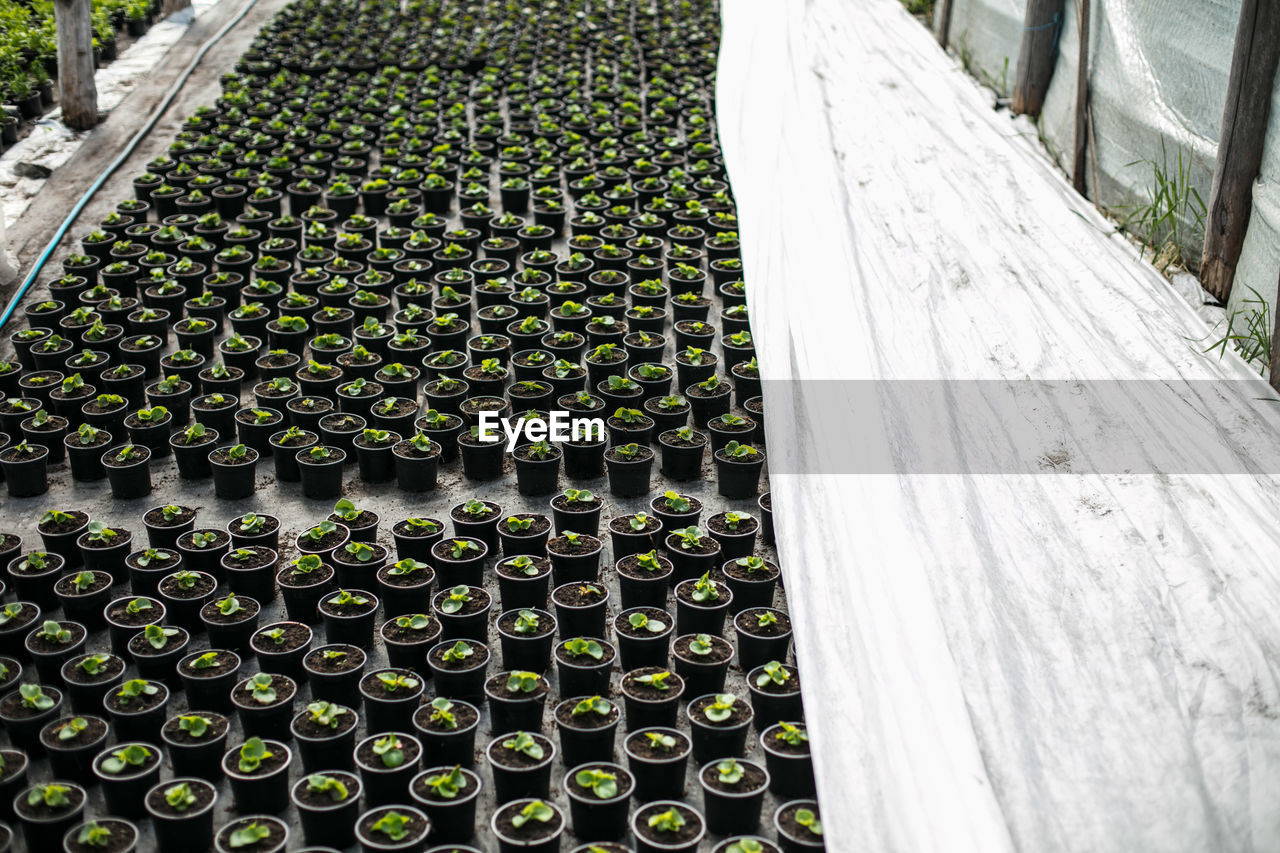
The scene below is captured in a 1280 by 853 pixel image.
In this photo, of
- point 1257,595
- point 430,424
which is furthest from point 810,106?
point 1257,595

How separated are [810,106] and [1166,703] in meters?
4.26

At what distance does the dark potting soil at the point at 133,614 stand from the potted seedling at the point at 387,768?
0.92 metres

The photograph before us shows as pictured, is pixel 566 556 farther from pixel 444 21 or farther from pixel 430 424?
pixel 444 21

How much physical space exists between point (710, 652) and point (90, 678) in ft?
5.90

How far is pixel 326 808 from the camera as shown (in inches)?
105

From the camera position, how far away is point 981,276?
14.7ft

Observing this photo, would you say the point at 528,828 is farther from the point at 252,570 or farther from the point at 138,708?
the point at 252,570

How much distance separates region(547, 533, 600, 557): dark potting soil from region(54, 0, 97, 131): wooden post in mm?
5943

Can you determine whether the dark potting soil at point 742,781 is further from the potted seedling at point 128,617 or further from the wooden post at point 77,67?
the wooden post at point 77,67

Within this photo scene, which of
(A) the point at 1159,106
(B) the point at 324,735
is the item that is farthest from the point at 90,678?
(A) the point at 1159,106

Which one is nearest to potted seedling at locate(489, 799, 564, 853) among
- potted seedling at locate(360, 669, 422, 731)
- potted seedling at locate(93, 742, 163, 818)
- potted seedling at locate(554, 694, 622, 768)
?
potted seedling at locate(554, 694, 622, 768)

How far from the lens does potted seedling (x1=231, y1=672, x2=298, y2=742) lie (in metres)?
2.98

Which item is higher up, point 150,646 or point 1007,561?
point 1007,561

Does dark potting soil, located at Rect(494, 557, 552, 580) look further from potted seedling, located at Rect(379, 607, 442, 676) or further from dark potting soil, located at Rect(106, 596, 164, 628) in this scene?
dark potting soil, located at Rect(106, 596, 164, 628)
